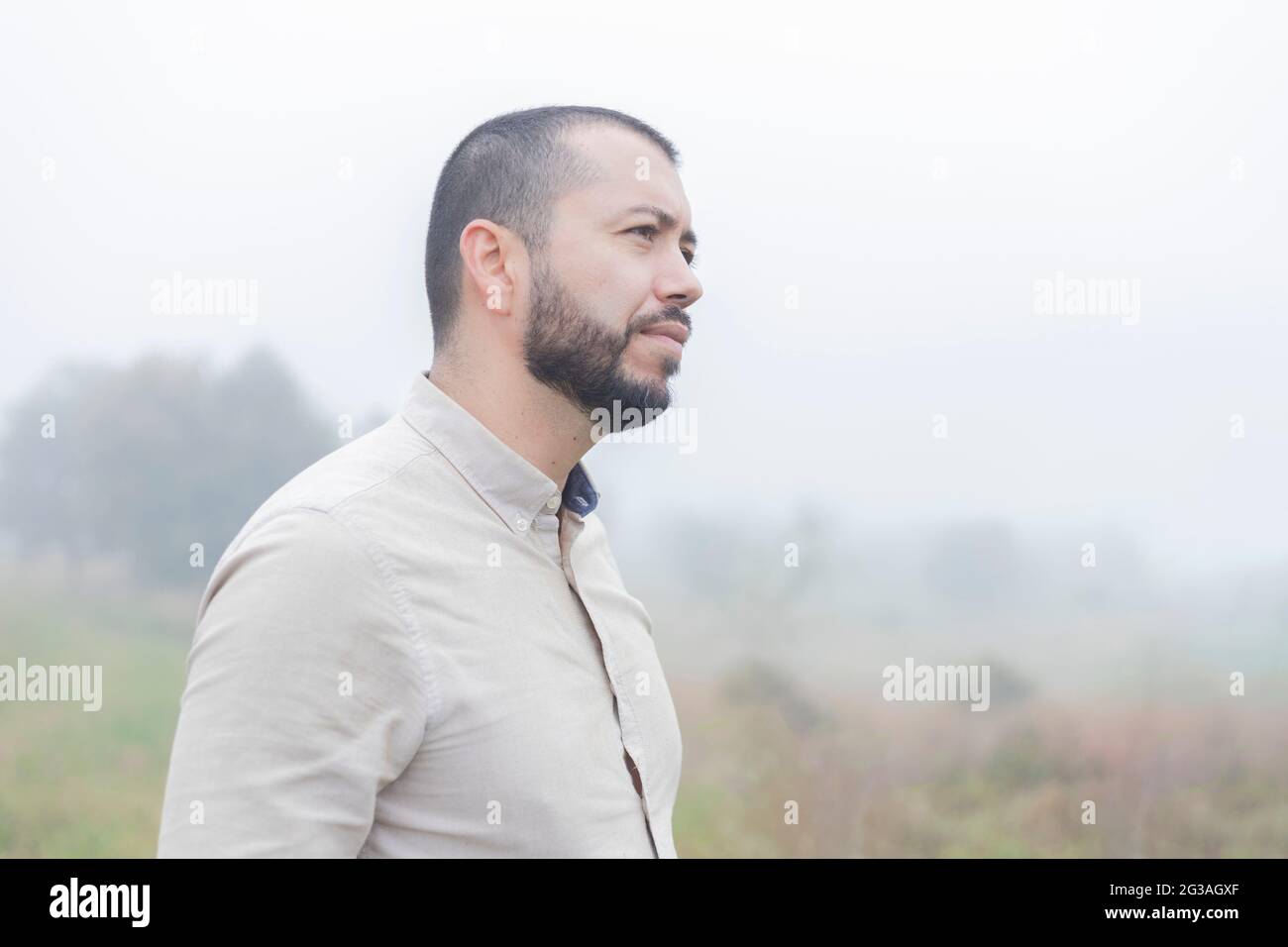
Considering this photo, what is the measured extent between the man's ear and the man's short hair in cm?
2

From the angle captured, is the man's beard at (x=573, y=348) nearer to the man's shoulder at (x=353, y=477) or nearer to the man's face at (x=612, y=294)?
the man's face at (x=612, y=294)

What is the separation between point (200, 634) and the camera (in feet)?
2.51

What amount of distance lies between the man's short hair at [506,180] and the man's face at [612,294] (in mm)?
21

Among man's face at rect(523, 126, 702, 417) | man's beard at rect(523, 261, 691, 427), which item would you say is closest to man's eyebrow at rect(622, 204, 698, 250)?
man's face at rect(523, 126, 702, 417)

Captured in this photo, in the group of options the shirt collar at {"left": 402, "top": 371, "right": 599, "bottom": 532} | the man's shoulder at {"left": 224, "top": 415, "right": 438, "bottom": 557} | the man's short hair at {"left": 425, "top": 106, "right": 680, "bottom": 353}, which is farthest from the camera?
the man's short hair at {"left": 425, "top": 106, "right": 680, "bottom": 353}

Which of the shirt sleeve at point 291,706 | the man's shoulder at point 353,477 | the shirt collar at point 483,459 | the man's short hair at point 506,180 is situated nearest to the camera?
the shirt sleeve at point 291,706

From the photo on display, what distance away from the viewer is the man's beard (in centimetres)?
100

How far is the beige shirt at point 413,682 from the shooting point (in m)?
0.71

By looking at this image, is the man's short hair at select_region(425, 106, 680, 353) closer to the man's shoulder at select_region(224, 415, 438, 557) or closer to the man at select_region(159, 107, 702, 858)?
the man at select_region(159, 107, 702, 858)

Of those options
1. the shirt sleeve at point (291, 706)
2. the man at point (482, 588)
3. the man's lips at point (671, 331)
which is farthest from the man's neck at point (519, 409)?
the shirt sleeve at point (291, 706)
